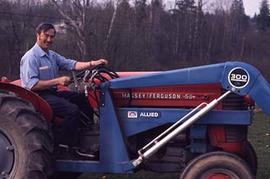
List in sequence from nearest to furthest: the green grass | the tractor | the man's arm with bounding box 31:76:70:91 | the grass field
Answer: the tractor, the man's arm with bounding box 31:76:70:91, the grass field, the green grass

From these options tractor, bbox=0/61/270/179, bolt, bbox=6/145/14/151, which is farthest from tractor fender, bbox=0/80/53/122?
bolt, bbox=6/145/14/151

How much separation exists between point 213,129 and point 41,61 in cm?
190

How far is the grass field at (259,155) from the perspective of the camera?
784cm

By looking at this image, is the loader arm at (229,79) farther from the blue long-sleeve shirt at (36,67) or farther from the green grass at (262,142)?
the green grass at (262,142)

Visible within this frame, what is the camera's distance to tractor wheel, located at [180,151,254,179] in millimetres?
5832

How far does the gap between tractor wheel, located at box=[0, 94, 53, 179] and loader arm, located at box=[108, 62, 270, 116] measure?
114 centimetres

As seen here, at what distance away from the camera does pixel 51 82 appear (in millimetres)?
6266

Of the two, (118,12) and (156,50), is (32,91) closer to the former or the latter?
(118,12)

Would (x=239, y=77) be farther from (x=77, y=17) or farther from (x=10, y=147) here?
(x=77, y=17)

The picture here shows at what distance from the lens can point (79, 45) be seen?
2855cm

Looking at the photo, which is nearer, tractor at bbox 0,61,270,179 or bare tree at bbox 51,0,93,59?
tractor at bbox 0,61,270,179

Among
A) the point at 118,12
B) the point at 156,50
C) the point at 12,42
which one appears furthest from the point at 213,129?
the point at 156,50

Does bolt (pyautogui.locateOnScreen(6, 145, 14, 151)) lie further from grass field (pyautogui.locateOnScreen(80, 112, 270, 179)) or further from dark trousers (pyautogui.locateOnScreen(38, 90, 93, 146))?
grass field (pyautogui.locateOnScreen(80, 112, 270, 179))

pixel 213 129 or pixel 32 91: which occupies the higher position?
pixel 32 91
